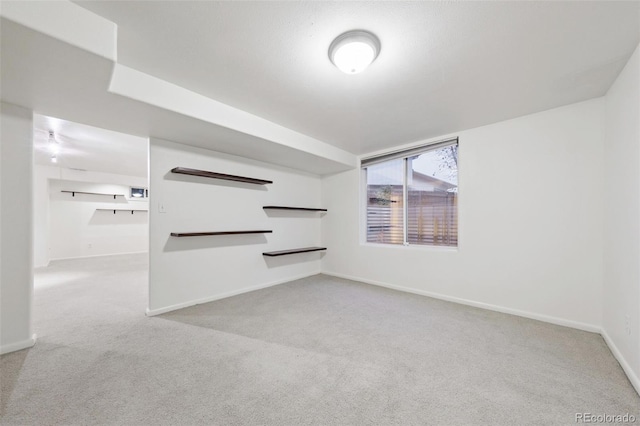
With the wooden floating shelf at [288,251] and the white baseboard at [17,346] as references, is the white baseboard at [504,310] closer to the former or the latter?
the wooden floating shelf at [288,251]

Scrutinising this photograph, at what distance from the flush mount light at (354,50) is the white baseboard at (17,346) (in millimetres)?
3414

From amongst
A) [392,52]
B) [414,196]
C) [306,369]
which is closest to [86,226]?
[306,369]

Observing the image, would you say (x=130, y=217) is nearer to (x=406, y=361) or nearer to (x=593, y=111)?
(x=406, y=361)

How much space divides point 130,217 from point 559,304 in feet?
33.3

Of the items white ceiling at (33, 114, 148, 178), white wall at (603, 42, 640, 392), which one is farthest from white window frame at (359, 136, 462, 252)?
white ceiling at (33, 114, 148, 178)

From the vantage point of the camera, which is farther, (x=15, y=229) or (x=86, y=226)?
(x=86, y=226)

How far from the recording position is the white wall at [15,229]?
1999 mm

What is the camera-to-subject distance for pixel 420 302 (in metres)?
3.23

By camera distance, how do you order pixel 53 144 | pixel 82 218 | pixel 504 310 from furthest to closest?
pixel 82 218, pixel 53 144, pixel 504 310

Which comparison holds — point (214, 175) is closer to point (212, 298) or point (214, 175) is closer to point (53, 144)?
point (212, 298)

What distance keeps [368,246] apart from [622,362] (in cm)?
287

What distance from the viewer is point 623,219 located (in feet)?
6.27

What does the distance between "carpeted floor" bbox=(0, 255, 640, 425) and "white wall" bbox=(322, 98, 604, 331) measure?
1.03ft

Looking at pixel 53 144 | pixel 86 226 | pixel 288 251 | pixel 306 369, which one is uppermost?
pixel 53 144
